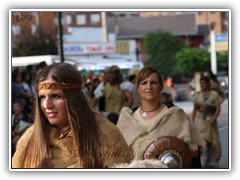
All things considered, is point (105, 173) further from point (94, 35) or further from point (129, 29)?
point (129, 29)

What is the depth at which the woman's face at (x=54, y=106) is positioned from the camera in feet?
10.3

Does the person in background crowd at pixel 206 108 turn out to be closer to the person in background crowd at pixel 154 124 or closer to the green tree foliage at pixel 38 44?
the person in background crowd at pixel 154 124

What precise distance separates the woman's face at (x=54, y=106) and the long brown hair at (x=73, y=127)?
2 centimetres

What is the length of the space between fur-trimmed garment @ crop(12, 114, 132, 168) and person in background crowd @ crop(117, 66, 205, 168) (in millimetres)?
587

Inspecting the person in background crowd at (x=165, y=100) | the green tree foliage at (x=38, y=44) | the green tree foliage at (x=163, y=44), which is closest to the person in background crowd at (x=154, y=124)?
the person in background crowd at (x=165, y=100)

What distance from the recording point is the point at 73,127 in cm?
317

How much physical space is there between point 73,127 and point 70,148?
0.09m

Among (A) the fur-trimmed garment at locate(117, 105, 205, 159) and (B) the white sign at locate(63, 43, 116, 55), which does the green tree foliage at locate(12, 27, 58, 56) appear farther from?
(A) the fur-trimmed garment at locate(117, 105, 205, 159)

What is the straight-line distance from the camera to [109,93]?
9.09 metres

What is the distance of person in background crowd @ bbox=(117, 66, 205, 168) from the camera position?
4.01 m

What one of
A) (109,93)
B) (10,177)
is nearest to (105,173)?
(10,177)

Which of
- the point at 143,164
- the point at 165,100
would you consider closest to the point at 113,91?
the point at 165,100

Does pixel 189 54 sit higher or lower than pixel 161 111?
higher
